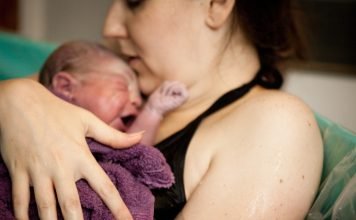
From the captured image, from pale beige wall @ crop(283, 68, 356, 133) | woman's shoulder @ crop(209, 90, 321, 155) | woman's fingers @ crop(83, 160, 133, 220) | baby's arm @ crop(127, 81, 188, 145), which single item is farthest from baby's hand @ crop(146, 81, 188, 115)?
pale beige wall @ crop(283, 68, 356, 133)

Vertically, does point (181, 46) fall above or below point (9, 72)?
Result: above

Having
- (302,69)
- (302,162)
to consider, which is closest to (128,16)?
(302,162)

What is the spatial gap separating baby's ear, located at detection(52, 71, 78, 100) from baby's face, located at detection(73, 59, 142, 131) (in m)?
0.01

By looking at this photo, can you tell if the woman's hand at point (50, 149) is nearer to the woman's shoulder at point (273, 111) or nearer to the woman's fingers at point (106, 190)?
the woman's fingers at point (106, 190)

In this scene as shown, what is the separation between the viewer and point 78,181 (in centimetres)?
73

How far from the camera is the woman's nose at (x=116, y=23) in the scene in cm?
99

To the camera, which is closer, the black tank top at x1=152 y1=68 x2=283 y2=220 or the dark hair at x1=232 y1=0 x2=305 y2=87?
the black tank top at x1=152 y1=68 x2=283 y2=220

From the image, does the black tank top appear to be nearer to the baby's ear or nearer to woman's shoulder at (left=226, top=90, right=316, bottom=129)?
woman's shoulder at (left=226, top=90, right=316, bottom=129)

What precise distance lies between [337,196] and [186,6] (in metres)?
0.43

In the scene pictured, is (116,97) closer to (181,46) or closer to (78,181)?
(181,46)

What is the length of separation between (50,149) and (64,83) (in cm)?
29

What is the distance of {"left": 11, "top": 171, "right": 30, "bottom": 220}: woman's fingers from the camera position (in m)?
0.69

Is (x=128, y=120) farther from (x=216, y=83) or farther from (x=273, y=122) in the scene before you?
(x=273, y=122)

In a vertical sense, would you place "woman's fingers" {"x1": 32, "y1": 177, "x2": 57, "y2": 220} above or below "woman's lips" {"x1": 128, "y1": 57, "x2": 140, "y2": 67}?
below
